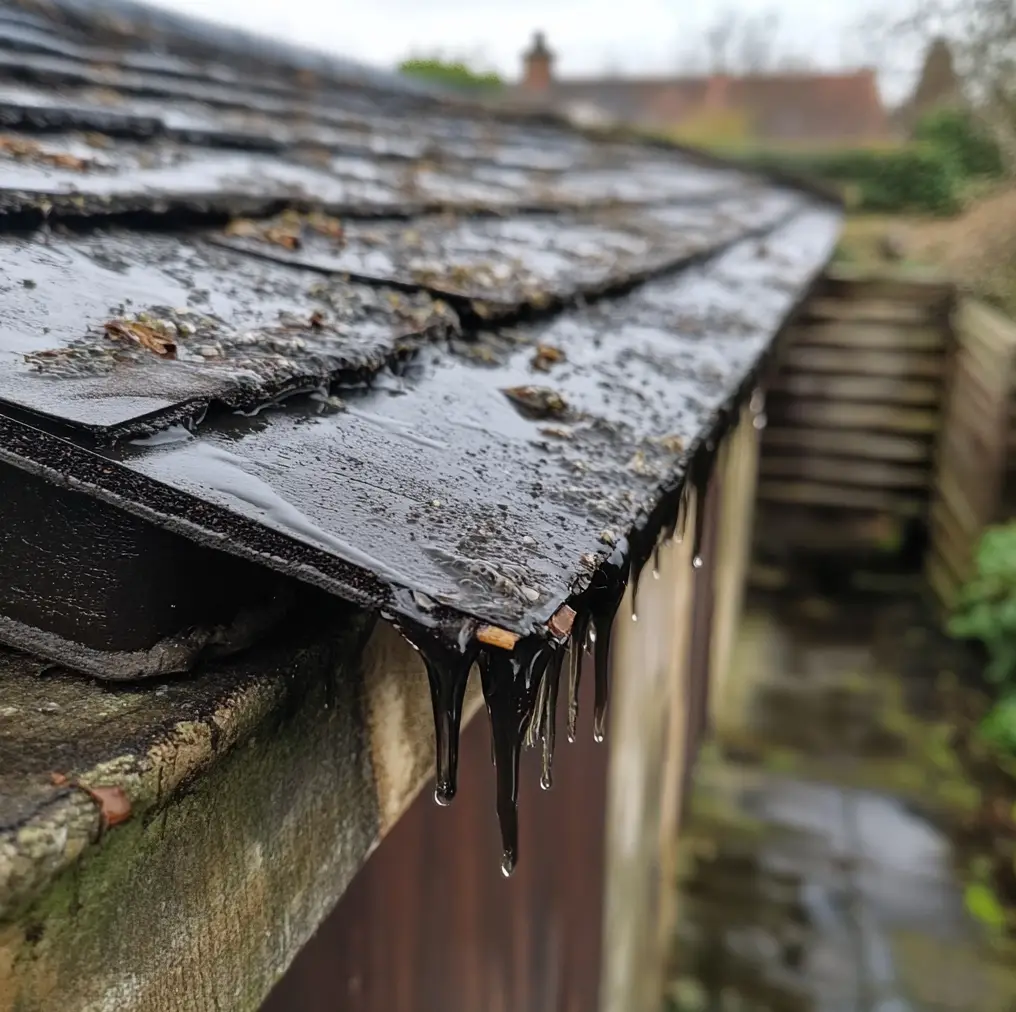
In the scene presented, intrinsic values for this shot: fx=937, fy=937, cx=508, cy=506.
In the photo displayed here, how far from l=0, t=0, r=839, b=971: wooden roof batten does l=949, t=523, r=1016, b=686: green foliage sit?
19.1 ft

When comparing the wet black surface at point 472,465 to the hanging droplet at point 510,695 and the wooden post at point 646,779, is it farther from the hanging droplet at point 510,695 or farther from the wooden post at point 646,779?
the wooden post at point 646,779

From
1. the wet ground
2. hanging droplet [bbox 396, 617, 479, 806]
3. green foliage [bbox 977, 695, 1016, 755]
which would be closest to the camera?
hanging droplet [bbox 396, 617, 479, 806]

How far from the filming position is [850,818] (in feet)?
19.7

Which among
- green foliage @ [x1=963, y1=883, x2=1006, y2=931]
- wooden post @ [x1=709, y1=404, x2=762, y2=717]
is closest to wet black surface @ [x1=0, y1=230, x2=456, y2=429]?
wooden post @ [x1=709, y1=404, x2=762, y2=717]

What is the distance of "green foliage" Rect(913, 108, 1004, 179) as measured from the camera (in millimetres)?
17406

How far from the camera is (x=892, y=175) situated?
17.9 meters

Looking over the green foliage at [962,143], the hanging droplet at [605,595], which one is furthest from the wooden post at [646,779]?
the green foliage at [962,143]

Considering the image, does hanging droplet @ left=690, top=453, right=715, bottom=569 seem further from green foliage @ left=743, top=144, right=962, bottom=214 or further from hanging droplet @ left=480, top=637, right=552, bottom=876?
green foliage @ left=743, top=144, right=962, bottom=214

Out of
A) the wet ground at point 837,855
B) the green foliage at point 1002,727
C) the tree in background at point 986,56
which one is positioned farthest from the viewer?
the tree in background at point 986,56

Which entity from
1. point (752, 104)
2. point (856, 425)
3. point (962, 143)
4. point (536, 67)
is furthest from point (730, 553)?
point (752, 104)

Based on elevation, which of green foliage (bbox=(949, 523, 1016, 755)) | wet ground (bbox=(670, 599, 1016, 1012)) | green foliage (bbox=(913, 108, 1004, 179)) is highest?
green foliage (bbox=(913, 108, 1004, 179))

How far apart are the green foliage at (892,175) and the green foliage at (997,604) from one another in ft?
38.8

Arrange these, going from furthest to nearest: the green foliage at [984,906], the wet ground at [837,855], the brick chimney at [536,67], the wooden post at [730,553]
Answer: the brick chimney at [536,67], the wooden post at [730,553], the green foliage at [984,906], the wet ground at [837,855]

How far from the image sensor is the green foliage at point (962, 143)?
57.1ft
